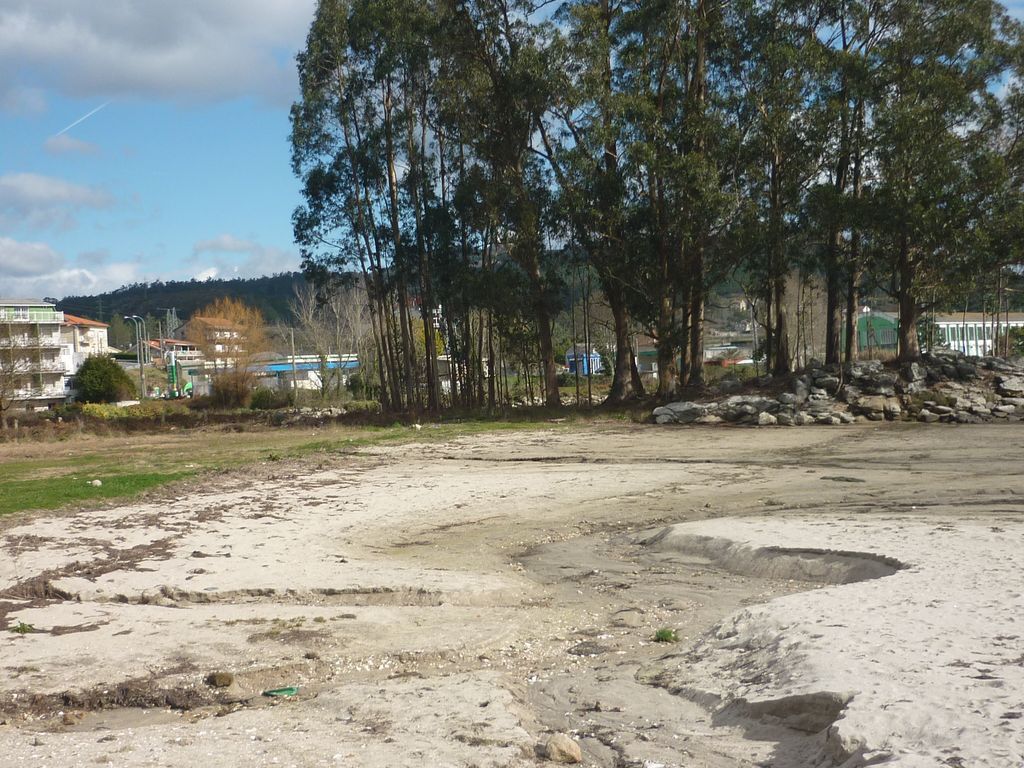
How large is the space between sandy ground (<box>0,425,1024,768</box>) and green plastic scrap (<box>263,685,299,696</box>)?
0.15 meters

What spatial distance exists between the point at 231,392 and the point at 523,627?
55.0 m

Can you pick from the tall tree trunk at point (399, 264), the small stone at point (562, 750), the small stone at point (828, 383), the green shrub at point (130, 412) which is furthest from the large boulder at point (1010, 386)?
the green shrub at point (130, 412)

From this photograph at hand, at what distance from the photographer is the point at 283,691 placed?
7.97 metres

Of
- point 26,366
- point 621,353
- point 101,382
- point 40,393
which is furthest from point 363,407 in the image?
point 101,382

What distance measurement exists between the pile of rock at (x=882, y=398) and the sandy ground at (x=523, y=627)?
15154mm

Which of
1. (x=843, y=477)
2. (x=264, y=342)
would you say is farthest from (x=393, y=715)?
(x=264, y=342)

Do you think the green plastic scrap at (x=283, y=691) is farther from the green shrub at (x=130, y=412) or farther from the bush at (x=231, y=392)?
the bush at (x=231, y=392)

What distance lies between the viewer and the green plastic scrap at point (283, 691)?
7.92m

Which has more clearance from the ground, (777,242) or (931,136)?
(931,136)

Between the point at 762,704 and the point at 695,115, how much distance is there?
31.4 m

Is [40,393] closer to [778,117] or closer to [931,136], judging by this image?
[778,117]

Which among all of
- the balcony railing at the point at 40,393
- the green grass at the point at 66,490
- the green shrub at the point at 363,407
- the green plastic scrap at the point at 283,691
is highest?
the balcony railing at the point at 40,393

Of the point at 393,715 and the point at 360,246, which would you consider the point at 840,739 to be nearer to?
the point at 393,715

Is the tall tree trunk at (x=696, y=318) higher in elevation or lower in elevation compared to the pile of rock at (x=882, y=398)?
higher
